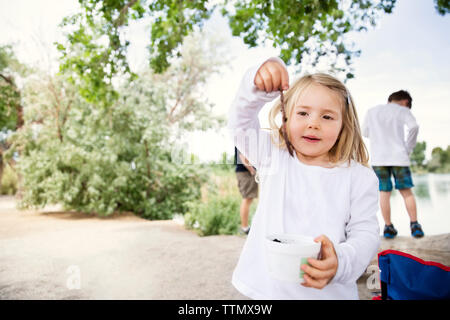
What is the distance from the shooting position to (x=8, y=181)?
9.91ft

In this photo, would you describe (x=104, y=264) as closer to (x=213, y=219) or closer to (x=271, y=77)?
(x=213, y=219)

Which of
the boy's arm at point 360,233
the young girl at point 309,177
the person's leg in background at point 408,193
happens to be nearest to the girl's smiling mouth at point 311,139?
the young girl at point 309,177

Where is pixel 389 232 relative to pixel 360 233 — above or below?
below

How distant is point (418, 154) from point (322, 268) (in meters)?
2.16

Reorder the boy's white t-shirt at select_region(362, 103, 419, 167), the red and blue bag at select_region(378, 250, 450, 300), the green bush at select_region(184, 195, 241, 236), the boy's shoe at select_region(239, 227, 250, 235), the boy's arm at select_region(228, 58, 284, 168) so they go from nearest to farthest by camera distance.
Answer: the boy's arm at select_region(228, 58, 284, 168) < the red and blue bag at select_region(378, 250, 450, 300) < the boy's white t-shirt at select_region(362, 103, 419, 167) < the boy's shoe at select_region(239, 227, 250, 235) < the green bush at select_region(184, 195, 241, 236)

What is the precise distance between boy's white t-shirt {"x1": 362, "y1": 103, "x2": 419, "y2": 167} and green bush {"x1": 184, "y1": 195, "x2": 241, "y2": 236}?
1.60 metres

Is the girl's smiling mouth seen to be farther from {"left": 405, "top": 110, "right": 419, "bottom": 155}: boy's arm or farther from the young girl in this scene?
{"left": 405, "top": 110, "right": 419, "bottom": 155}: boy's arm

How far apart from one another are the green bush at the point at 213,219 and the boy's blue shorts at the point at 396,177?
1481 mm

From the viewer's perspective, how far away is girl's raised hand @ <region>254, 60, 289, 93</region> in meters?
0.56

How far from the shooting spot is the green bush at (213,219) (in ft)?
10.7

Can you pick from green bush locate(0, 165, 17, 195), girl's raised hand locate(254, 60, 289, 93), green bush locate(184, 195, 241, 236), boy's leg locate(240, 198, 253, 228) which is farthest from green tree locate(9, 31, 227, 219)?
girl's raised hand locate(254, 60, 289, 93)

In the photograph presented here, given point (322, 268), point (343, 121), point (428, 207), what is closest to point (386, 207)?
point (428, 207)
